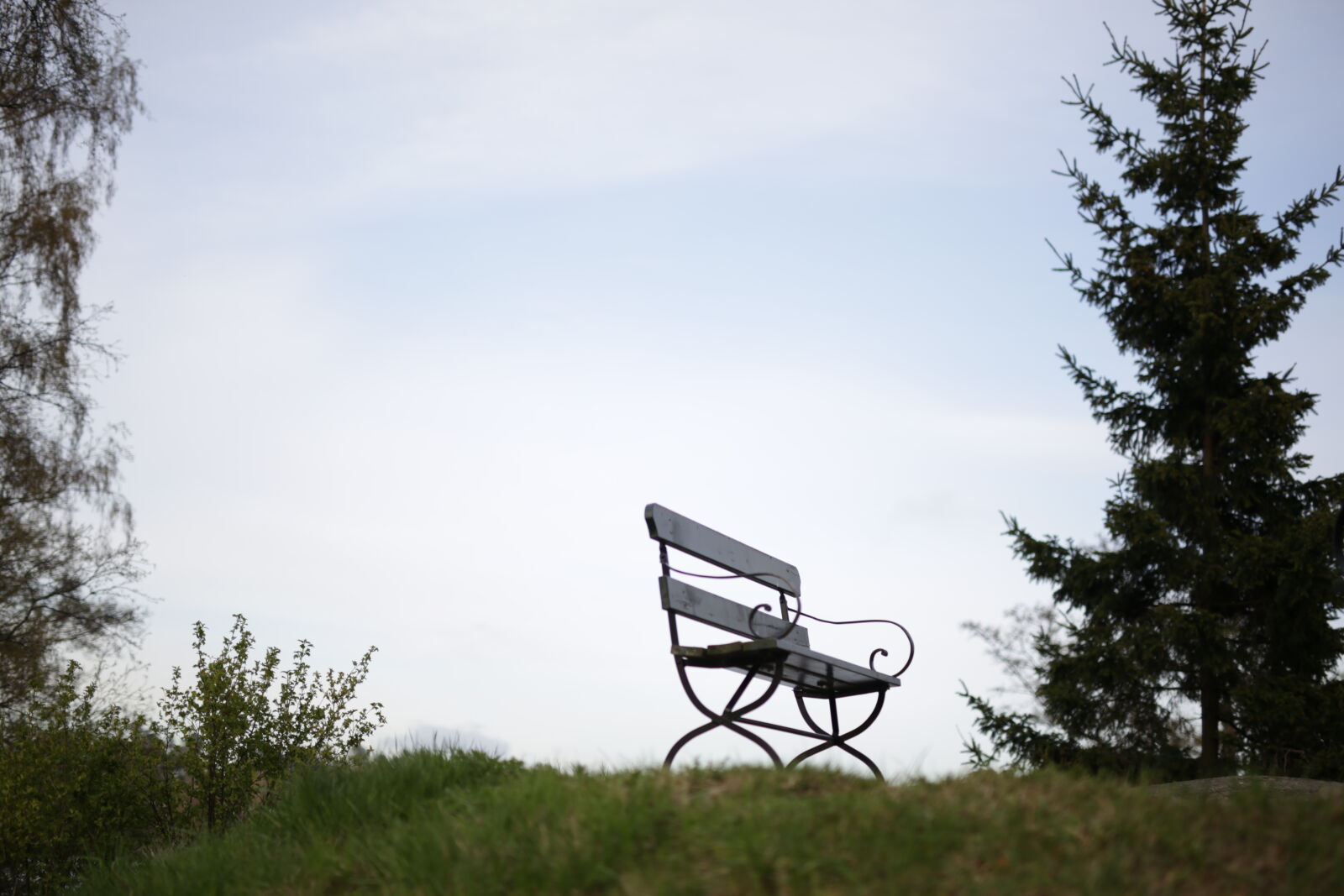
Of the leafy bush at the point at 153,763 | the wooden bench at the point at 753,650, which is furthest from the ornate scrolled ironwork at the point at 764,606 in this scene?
the leafy bush at the point at 153,763

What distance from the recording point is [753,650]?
4527mm

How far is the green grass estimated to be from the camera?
106 inches

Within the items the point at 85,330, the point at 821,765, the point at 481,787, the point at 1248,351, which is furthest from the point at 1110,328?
the point at 85,330

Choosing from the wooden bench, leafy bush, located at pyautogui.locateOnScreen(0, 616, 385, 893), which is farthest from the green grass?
leafy bush, located at pyautogui.locateOnScreen(0, 616, 385, 893)

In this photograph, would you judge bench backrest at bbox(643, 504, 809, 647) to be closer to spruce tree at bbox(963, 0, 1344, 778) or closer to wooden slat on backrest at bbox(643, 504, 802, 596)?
wooden slat on backrest at bbox(643, 504, 802, 596)

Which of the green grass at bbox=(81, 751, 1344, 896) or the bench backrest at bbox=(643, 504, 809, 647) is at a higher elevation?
the bench backrest at bbox=(643, 504, 809, 647)

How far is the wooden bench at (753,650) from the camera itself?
15.3ft

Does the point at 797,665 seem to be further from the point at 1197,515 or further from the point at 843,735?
the point at 1197,515

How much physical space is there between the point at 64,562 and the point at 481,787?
33.5ft

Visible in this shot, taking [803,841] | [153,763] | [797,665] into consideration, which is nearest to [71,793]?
[153,763]

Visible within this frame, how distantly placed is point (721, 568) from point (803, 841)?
2.83 meters

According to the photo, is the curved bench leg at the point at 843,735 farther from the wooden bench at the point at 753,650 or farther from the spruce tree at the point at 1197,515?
the spruce tree at the point at 1197,515

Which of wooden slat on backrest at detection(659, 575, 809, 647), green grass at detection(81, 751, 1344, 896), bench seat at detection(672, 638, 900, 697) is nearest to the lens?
green grass at detection(81, 751, 1344, 896)

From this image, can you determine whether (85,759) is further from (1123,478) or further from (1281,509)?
(1281,509)
